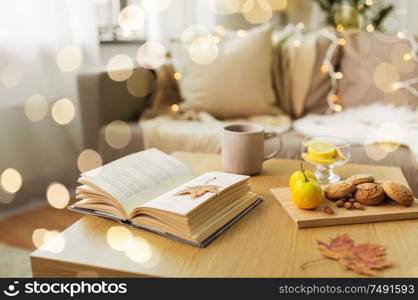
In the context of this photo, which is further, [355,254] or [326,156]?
[326,156]

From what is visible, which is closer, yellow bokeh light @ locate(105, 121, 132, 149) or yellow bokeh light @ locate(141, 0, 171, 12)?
yellow bokeh light @ locate(105, 121, 132, 149)

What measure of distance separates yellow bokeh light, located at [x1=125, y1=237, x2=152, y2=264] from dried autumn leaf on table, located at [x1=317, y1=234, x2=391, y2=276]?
28cm

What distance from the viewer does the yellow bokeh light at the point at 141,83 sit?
1.93 meters

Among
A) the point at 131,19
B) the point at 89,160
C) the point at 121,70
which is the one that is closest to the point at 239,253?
the point at 121,70

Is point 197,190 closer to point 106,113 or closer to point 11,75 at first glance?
point 106,113

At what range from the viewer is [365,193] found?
86 cm

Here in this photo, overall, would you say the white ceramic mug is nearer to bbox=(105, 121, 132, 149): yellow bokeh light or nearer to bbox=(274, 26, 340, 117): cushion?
bbox=(105, 121, 132, 149): yellow bokeh light

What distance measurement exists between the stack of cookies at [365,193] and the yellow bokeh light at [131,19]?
1937 millimetres

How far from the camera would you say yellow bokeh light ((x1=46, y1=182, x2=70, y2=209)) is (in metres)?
2.06

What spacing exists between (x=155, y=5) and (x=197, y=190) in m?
1.84

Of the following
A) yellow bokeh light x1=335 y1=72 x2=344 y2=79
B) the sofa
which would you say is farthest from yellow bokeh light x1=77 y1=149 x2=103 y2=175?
yellow bokeh light x1=335 y1=72 x2=344 y2=79

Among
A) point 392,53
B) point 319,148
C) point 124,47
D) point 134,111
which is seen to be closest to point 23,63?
point 134,111

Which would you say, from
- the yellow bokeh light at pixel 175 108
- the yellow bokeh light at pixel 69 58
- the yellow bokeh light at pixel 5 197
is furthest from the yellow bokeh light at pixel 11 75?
the yellow bokeh light at pixel 175 108

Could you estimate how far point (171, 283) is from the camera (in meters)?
0.66
